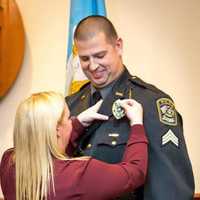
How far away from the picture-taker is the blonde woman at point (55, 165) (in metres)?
1.23

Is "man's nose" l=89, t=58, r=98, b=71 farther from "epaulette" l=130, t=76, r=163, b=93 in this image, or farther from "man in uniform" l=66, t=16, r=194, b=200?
"epaulette" l=130, t=76, r=163, b=93

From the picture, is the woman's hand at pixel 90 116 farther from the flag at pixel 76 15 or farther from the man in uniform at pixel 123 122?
the flag at pixel 76 15

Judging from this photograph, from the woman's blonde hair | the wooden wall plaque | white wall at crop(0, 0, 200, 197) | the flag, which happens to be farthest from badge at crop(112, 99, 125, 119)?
the wooden wall plaque

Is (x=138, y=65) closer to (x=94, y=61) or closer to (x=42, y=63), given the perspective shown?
(x=42, y=63)

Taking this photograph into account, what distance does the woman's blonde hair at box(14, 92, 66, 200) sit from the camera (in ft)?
4.14

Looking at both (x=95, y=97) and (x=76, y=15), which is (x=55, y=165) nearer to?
(x=95, y=97)

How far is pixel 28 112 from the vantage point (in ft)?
4.25

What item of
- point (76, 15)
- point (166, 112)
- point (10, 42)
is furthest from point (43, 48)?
point (166, 112)

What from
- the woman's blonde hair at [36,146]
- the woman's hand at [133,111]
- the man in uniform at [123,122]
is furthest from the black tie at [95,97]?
the woman's blonde hair at [36,146]

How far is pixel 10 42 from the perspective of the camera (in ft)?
8.28

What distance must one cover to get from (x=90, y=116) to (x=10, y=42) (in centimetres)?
116

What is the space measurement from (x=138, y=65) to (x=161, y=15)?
318mm

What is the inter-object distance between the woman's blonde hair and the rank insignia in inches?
14.1

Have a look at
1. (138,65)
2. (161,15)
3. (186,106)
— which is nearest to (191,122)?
(186,106)
